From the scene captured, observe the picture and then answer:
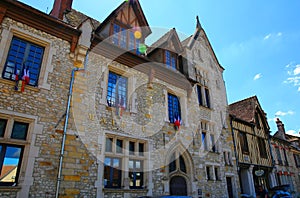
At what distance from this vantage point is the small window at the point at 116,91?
874 cm

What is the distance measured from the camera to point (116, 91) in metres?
9.02

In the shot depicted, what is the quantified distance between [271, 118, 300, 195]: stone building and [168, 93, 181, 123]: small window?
11.6 m

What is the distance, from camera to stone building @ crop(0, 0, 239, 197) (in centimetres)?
628

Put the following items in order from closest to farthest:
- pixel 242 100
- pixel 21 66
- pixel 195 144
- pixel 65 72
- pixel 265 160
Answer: pixel 21 66, pixel 65 72, pixel 195 144, pixel 265 160, pixel 242 100

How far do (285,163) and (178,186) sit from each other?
1469cm

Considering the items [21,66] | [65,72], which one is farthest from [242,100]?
[21,66]

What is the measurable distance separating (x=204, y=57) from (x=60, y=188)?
11897mm

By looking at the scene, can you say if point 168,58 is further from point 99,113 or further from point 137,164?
point 137,164

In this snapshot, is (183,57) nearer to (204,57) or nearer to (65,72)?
(204,57)

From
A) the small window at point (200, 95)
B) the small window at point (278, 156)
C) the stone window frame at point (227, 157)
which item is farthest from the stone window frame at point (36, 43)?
the small window at point (278, 156)

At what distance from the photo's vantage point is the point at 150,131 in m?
9.29

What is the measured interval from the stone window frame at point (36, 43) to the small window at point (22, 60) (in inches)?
4.7

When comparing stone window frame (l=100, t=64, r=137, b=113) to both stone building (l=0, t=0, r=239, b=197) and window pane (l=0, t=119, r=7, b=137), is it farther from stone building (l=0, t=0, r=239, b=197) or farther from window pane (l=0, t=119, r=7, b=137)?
window pane (l=0, t=119, r=7, b=137)

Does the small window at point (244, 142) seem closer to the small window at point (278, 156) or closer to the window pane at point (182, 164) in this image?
the small window at point (278, 156)
